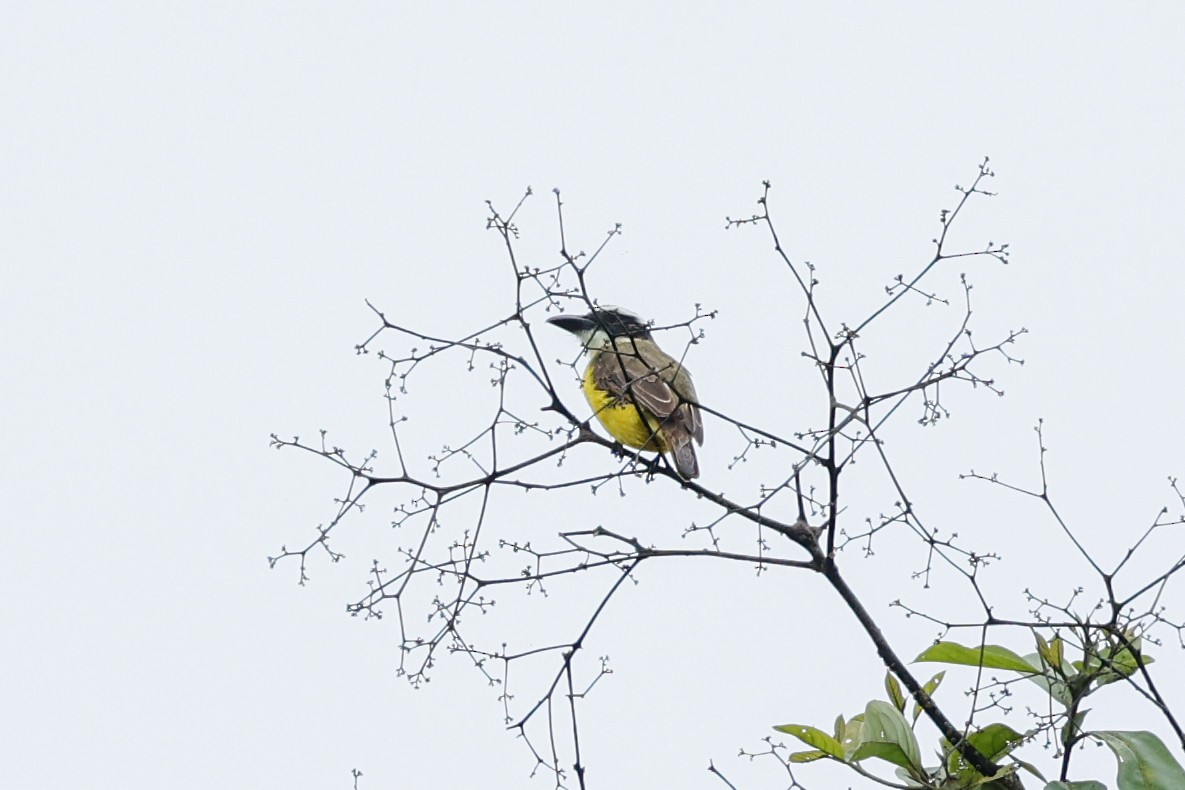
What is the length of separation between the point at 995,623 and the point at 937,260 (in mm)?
A: 807

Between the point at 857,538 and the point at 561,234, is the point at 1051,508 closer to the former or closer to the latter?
the point at 857,538

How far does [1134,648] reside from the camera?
2.39 meters

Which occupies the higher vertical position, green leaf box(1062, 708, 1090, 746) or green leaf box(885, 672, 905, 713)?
green leaf box(885, 672, 905, 713)

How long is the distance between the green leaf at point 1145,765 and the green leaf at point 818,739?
1.69ft

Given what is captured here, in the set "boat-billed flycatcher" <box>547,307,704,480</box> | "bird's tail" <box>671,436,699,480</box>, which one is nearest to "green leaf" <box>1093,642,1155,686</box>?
"boat-billed flycatcher" <box>547,307,704,480</box>

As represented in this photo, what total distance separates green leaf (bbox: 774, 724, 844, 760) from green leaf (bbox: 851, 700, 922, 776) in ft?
0.30

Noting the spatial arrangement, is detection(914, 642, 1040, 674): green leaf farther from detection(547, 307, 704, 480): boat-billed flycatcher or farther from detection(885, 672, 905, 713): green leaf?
detection(547, 307, 704, 480): boat-billed flycatcher

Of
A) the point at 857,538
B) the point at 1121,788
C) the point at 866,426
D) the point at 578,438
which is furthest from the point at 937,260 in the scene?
the point at 1121,788

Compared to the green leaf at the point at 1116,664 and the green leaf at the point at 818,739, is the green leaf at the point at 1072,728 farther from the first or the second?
the green leaf at the point at 818,739

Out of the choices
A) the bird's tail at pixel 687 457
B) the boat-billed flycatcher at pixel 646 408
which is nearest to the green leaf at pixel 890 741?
the boat-billed flycatcher at pixel 646 408

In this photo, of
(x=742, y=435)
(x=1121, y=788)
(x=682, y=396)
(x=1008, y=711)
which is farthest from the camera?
(x=682, y=396)

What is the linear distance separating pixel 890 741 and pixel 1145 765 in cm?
44

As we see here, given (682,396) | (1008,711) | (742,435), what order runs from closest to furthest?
(1008,711) < (742,435) < (682,396)

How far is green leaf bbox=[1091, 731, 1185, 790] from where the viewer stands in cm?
229
